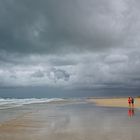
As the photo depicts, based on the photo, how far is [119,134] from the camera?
14.4 metres

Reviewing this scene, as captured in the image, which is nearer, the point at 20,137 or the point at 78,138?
the point at 78,138

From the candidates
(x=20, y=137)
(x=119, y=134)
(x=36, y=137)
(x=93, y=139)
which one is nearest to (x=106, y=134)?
(x=119, y=134)

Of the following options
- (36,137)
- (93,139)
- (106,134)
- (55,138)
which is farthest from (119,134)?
(36,137)

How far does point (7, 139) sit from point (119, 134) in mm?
6126

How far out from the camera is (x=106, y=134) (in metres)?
14.5

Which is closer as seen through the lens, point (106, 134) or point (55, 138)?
point (55, 138)

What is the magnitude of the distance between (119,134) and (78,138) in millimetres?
2584

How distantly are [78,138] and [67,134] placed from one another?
149 cm

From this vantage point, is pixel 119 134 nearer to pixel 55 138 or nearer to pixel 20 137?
pixel 55 138

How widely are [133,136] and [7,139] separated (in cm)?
669

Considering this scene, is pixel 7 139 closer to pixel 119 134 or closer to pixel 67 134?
pixel 67 134

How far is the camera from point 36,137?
14.1 metres

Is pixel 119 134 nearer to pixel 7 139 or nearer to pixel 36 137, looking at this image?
pixel 36 137

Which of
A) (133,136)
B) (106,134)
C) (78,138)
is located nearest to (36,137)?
(78,138)
